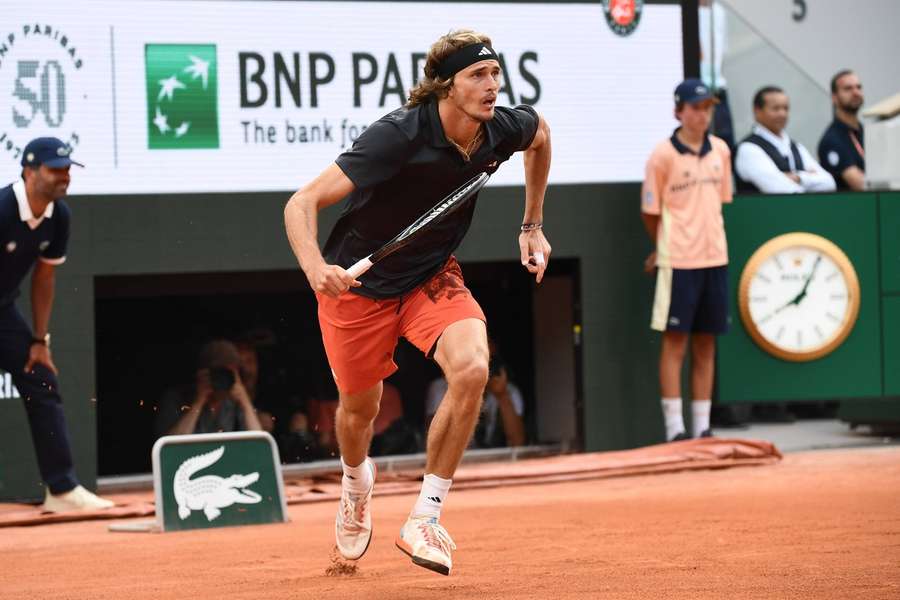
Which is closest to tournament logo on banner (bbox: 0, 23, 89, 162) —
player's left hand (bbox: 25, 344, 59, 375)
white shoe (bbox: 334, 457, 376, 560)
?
player's left hand (bbox: 25, 344, 59, 375)

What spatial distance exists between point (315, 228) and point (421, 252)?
0.74 m

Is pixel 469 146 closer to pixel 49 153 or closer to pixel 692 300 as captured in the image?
pixel 49 153

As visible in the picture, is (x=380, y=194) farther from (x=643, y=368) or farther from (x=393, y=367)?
(x=643, y=368)

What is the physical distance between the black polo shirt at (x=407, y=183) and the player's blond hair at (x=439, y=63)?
0.06m

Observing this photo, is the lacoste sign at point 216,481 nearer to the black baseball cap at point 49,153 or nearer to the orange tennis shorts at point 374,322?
the black baseball cap at point 49,153

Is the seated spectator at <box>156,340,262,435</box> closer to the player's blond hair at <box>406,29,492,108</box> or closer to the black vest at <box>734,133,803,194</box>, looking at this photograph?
the black vest at <box>734,133,803,194</box>

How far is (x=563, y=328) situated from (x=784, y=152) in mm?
2255

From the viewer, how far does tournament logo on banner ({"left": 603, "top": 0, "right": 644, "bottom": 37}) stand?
1098cm

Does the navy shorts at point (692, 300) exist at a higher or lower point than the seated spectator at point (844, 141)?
lower

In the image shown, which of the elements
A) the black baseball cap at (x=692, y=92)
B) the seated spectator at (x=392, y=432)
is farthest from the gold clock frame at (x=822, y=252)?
the seated spectator at (x=392, y=432)

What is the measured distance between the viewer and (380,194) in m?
5.96

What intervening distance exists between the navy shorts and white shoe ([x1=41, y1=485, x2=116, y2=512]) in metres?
4.16

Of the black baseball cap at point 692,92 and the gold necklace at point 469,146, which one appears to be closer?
the gold necklace at point 469,146

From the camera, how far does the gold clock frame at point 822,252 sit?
36.1 ft
